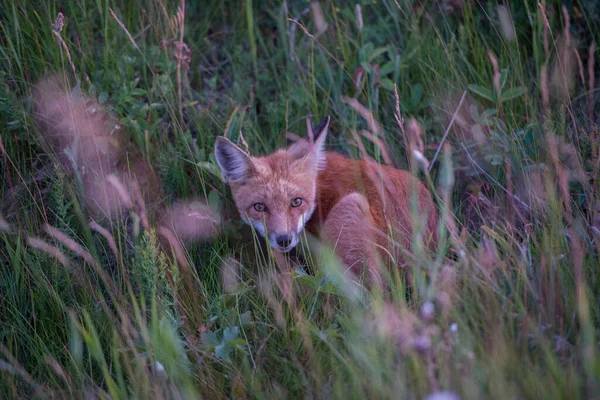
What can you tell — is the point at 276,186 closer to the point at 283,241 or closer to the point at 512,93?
the point at 283,241

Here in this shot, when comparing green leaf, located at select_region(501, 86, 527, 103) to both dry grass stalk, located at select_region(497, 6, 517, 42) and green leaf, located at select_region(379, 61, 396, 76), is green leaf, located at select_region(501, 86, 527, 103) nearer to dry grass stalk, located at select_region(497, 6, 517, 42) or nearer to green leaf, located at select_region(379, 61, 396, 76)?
dry grass stalk, located at select_region(497, 6, 517, 42)

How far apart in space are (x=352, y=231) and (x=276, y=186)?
793mm

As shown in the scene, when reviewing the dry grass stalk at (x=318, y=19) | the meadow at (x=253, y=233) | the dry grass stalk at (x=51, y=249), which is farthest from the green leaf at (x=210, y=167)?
the dry grass stalk at (x=318, y=19)

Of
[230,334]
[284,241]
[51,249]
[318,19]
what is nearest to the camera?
[230,334]

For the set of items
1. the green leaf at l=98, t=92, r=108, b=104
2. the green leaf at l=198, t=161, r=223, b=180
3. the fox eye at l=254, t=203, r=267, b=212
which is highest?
the green leaf at l=98, t=92, r=108, b=104

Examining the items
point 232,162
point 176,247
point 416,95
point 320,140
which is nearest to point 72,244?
point 176,247

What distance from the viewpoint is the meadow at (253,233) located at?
8.03 feet

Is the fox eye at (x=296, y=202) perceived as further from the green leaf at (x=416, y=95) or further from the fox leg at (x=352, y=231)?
the green leaf at (x=416, y=95)

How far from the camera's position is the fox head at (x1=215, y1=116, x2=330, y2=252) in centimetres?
409

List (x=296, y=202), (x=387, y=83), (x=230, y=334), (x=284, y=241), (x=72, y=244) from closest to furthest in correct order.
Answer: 1. (x=230, y=334)
2. (x=72, y=244)
3. (x=284, y=241)
4. (x=296, y=202)
5. (x=387, y=83)

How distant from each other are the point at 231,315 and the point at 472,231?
5.51 ft

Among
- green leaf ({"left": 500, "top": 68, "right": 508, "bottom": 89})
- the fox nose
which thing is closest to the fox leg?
the fox nose

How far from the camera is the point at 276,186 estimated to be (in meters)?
4.28

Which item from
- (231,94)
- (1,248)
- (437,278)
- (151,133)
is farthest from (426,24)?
(1,248)
